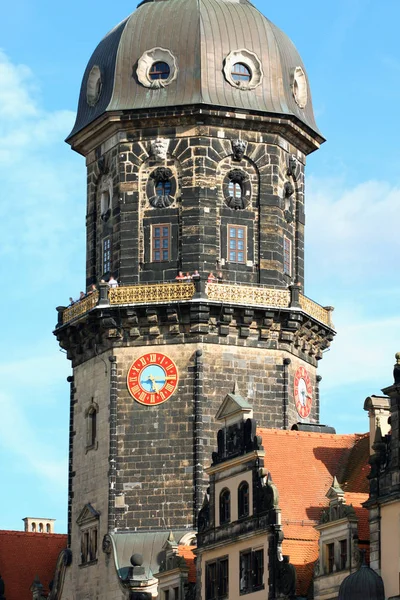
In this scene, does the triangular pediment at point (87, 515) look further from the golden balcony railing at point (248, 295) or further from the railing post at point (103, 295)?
the golden balcony railing at point (248, 295)

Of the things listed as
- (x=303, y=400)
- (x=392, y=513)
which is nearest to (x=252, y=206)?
(x=303, y=400)

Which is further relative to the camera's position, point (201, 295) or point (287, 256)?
point (287, 256)

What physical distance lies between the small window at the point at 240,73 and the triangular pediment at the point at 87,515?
17.0 metres

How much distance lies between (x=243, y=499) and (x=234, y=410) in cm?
311

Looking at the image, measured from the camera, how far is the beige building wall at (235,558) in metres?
63.9

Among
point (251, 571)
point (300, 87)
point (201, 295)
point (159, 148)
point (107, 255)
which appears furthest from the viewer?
point (300, 87)

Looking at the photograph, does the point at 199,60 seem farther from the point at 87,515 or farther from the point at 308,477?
the point at 308,477

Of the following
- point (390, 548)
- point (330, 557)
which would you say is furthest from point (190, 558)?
point (390, 548)

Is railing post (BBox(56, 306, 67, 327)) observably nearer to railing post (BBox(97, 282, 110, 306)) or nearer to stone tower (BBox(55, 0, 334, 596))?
stone tower (BBox(55, 0, 334, 596))

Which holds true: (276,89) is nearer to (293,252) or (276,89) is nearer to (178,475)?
(293,252)

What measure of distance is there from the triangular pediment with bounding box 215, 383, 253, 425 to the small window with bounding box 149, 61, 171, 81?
15.5m

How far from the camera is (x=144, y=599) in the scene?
72.8 m

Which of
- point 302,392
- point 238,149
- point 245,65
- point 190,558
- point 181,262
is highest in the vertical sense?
point 245,65

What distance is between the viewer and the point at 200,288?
Result: 76062mm
